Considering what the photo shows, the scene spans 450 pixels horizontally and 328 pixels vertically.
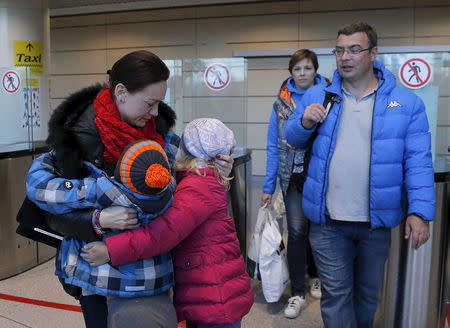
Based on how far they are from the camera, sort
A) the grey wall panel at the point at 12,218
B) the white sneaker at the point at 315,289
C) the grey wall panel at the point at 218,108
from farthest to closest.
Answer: the grey wall panel at the point at 218,108 → the grey wall panel at the point at 12,218 → the white sneaker at the point at 315,289

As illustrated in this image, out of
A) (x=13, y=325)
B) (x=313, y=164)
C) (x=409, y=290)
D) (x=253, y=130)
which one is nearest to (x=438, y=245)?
(x=409, y=290)

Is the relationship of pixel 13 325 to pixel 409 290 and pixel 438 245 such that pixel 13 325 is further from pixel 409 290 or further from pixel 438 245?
pixel 438 245

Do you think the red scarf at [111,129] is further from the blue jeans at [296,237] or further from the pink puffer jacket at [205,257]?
the blue jeans at [296,237]

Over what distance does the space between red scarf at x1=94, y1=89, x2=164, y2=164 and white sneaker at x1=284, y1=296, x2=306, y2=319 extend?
6.31ft

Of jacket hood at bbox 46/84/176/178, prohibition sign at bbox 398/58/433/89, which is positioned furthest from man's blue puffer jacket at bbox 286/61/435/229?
prohibition sign at bbox 398/58/433/89

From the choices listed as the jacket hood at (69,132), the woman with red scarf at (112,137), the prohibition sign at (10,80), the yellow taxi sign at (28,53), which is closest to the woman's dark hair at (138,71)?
the woman with red scarf at (112,137)

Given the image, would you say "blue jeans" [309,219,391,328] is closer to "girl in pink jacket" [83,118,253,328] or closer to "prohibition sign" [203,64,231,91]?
"girl in pink jacket" [83,118,253,328]

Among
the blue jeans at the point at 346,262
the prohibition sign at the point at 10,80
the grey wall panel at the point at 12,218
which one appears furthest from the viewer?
the prohibition sign at the point at 10,80

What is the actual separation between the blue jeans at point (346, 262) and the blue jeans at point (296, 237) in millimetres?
752

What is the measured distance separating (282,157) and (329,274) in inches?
42.1

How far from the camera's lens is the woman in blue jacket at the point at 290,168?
3031 millimetres

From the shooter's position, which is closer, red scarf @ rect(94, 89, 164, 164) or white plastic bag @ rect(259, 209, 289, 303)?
red scarf @ rect(94, 89, 164, 164)

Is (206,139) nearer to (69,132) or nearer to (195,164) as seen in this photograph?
(195,164)

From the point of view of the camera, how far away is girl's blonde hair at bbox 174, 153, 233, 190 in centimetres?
163
